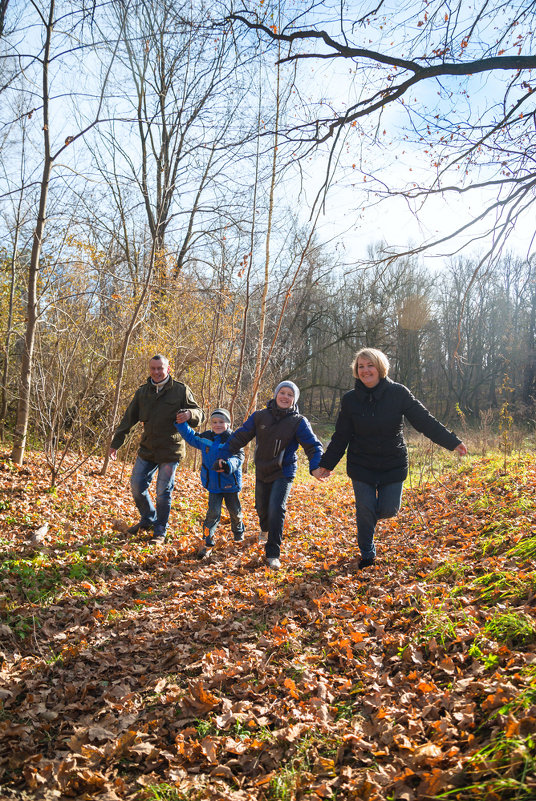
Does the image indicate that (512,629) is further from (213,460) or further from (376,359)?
(213,460)

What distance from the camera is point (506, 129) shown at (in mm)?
4488

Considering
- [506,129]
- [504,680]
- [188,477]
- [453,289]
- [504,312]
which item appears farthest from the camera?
[504,312]

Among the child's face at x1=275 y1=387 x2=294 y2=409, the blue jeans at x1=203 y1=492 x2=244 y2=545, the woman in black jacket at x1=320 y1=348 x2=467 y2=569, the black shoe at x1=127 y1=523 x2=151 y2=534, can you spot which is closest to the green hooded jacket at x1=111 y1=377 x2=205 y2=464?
the blue jeans at x1=203 y1=492 x2=244 y2=545

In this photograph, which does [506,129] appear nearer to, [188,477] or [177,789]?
[177,789]

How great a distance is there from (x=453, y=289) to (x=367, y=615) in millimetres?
38422

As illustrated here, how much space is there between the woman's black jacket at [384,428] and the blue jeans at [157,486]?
92.3 inches

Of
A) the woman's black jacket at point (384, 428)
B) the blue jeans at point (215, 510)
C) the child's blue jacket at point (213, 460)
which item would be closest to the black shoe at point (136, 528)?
the blue jeans at point (215, 510)

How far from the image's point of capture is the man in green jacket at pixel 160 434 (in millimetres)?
5938

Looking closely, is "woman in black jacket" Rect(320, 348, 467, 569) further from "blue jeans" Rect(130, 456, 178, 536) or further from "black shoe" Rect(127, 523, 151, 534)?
"black shoe" Rect(127, 523, 151, 534)

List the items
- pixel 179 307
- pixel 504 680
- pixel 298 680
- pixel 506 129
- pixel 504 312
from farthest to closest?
1. pixel 504 312
2. pixel 179 307
3. pixel 506 129
4. pixel 298 680
5. pixel 504 680

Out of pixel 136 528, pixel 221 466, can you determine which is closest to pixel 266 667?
pixel 221 466

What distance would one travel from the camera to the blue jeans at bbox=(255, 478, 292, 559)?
17.6 ft

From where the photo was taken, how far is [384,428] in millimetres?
4770

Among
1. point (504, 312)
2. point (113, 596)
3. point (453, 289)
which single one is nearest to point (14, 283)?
point (113, 596)
